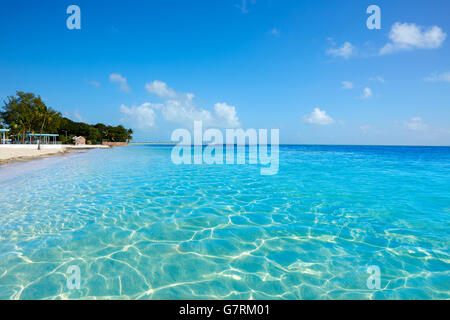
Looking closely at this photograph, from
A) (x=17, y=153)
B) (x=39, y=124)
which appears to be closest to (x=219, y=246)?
(x=17, y=153)

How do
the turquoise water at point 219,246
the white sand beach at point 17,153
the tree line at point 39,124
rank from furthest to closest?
the tree line at point 39,124
the white sand beach at point 17,153
the turquoise water at point 219,246

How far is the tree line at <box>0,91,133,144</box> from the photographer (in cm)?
4750

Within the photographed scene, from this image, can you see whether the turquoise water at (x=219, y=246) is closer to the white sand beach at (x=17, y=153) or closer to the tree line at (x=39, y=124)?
the white sand beach at (x=17, y=153)

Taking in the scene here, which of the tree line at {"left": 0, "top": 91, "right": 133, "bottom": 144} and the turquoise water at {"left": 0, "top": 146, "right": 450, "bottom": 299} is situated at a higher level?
the tree line at {"left": 0, "top": 91, "right": 133, "bottom": 144}

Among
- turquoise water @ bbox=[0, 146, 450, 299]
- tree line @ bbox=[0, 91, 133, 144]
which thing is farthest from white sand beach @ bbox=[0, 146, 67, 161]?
turquoise water @ bbox=[0, 146, 450, 299]

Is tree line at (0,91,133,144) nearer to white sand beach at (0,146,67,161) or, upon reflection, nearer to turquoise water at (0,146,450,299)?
white sand beach at (0,146,67,161)

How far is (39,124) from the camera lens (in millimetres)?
49375

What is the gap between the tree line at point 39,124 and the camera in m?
47.5

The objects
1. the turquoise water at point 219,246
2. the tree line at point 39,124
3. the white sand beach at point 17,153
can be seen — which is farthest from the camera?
the tree line at point 39,124

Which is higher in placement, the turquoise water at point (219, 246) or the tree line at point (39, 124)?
the tree line at point (39, 124)

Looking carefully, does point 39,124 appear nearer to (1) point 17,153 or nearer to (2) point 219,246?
(1) point 17,153

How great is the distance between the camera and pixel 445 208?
820 cm

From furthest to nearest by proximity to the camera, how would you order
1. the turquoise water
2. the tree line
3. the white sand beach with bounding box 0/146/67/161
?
1. the tree line
2. the white sand beach with bounding box 0/146/67/161
3. the turquoise water

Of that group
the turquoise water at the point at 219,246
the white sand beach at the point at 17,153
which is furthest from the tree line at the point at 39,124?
the turquoise water at the point at 219,246
